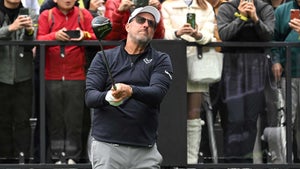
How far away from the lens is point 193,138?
12102mm

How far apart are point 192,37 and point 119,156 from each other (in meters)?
2.43

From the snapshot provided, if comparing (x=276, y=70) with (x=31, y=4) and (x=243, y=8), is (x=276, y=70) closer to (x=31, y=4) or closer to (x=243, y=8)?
(x=243, y=8)

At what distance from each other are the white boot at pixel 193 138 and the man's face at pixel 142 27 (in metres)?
2.11

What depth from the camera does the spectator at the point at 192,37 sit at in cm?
1206

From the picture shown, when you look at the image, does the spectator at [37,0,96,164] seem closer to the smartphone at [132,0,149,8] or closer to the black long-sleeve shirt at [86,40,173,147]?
the smartphone at [132,0,149,8]

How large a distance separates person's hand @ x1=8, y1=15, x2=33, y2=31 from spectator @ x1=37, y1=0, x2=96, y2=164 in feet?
1.00

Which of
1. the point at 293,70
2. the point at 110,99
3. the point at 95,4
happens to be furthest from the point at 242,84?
the point at 110,99

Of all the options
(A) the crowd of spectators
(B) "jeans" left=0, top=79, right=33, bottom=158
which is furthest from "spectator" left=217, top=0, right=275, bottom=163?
(B) "jeans" left=0, top=79, right=33, bottom=158

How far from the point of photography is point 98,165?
1001 cm

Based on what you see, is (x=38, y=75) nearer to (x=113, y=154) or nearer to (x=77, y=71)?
(x=77, y=71)

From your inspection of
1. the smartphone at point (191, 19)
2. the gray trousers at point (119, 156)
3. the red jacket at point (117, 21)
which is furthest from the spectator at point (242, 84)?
the gray trousers at point (119, 156)

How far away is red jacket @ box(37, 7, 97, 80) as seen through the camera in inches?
468

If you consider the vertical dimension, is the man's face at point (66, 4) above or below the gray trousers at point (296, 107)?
above

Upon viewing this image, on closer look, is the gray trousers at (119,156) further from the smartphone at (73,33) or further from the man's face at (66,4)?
the man's face at (66,4)
